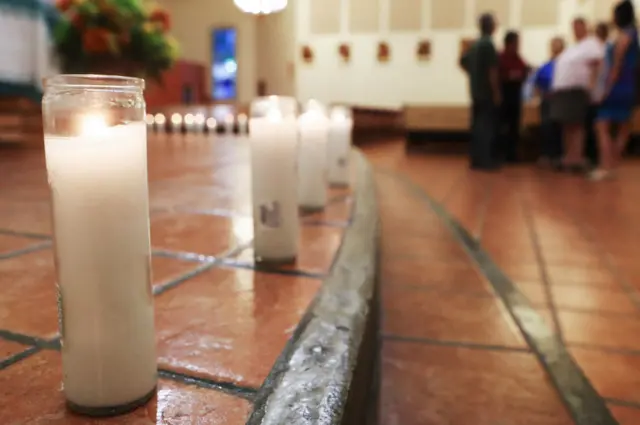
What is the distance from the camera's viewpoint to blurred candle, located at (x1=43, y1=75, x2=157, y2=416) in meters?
0.47

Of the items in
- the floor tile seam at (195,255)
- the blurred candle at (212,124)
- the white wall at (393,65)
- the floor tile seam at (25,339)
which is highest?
the white wall at (393,65)

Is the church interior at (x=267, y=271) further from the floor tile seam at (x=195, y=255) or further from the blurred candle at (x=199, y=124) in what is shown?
the blurred candle at (x=199, y=124)

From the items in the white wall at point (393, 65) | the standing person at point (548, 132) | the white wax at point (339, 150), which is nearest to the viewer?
the white wax at point (339, 150)

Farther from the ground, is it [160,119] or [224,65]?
[224,65]

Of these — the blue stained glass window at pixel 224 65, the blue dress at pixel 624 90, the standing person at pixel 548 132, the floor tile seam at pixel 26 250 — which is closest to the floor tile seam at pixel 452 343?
the floor tile seam at pixel 26 250

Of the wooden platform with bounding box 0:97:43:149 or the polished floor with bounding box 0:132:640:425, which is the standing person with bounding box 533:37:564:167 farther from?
the wooden platform with bounding box 0:97:43:149

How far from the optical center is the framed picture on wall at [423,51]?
7766 millimetres

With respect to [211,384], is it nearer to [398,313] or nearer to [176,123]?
[398,313]

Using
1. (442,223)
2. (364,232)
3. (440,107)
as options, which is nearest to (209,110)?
(440,107)

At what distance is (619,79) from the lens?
3.62 m

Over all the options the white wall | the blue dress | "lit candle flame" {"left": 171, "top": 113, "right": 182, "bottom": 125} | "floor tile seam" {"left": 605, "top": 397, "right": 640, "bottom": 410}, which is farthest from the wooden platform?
the white wall

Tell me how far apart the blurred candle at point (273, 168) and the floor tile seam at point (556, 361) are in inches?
18.2

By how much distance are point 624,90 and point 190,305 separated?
3619mm

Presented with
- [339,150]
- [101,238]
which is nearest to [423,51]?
[339,150]
